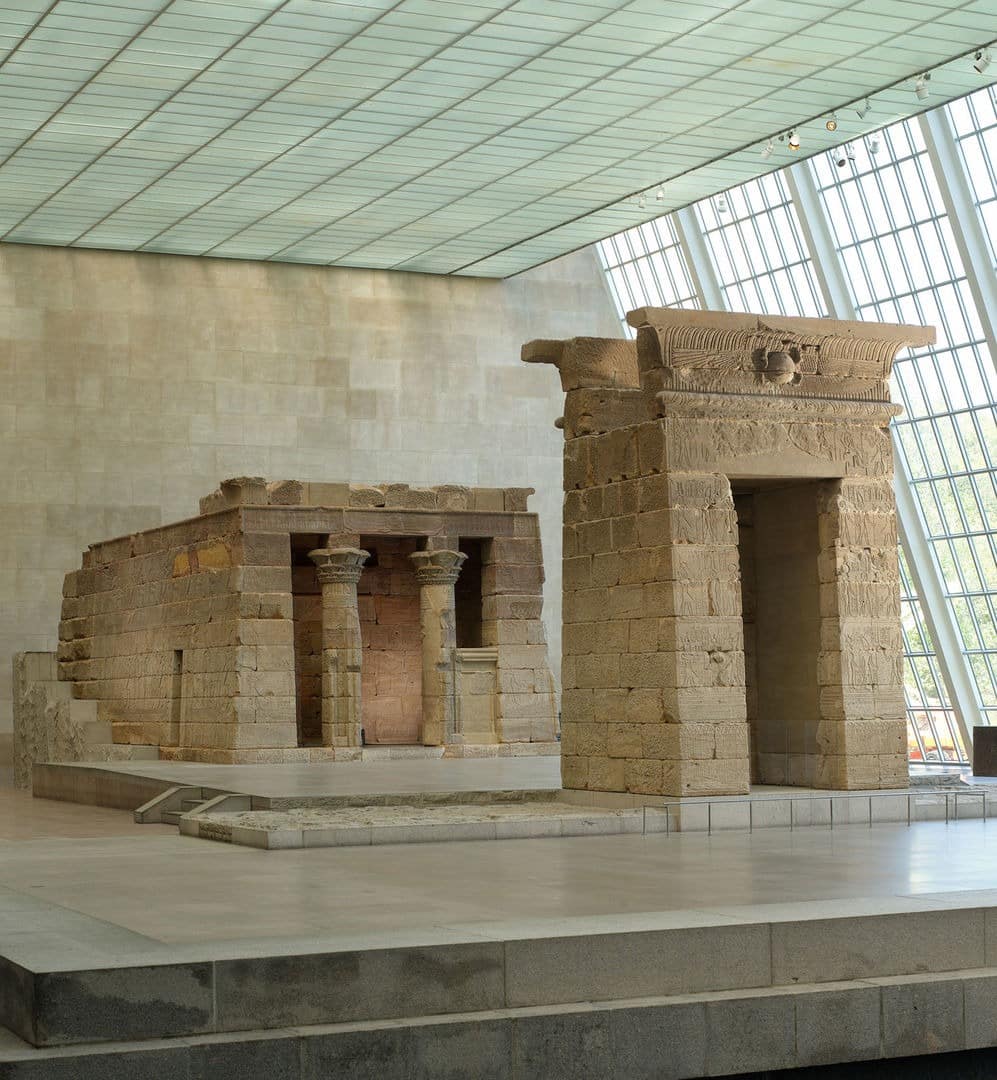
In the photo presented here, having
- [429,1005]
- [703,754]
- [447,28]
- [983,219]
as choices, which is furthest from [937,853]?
[983,219]

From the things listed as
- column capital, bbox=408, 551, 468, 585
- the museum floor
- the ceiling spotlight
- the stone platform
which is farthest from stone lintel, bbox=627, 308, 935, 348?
the ceiling spotlight

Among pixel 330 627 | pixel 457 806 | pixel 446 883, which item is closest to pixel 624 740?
pixel 457 806

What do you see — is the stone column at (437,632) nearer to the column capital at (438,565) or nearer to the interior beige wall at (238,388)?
the column capital at (438,565)

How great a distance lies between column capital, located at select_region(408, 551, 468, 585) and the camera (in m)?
23.6

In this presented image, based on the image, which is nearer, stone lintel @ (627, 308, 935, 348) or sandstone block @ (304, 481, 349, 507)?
stone lintel @ (627, 308, 935, 348)

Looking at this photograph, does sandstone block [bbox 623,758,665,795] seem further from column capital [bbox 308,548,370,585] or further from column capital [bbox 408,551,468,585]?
column capital [bbox 408,551,468,585]

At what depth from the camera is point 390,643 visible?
26094 mm

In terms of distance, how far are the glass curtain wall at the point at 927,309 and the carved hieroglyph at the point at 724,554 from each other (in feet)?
33.5

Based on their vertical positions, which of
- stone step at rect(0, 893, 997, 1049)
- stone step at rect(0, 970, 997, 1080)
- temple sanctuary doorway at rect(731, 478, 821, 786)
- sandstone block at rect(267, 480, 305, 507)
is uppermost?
sandstone block at rect(267, 480, 305, 507)

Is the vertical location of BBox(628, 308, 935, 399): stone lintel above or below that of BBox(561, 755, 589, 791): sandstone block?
above

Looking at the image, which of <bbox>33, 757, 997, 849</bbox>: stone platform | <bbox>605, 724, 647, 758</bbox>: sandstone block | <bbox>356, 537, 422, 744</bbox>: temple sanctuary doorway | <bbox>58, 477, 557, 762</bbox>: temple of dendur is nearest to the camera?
<bbox>33, 757, 997, 849</bbox>: stone platform

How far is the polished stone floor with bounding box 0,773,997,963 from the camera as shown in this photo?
8.01 m

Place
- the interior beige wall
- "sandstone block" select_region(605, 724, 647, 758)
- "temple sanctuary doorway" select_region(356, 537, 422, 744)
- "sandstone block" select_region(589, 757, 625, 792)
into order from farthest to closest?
the interior beige wall → "temple sanctuary doorway" select_region(356, 537, 422, 744) → "sandstone block" select_region(589, 757, 625, 792) → "sandstone block" select_region(605, 724, 647, 758)

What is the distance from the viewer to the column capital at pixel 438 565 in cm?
2361
